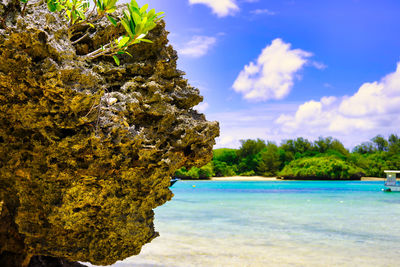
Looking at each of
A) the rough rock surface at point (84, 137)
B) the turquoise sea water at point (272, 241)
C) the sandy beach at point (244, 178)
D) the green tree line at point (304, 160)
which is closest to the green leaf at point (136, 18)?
the rough rock surface at point (84, 137)

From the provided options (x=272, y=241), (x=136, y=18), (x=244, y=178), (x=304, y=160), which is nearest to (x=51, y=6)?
(x=136, y=18)

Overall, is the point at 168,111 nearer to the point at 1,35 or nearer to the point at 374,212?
the point at 1,35

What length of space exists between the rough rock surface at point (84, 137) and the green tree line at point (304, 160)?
3992 cm

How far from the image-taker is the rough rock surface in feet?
4.84

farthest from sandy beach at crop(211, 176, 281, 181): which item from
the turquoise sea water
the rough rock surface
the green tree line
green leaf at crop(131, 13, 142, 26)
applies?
green leaf at crop(131, 13, 142, 26)

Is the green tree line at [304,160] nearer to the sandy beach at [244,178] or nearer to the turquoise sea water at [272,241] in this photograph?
the sandy beach at [244,178]

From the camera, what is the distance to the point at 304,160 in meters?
42.1

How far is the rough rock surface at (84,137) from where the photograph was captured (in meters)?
1.47

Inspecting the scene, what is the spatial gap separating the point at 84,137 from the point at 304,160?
142 feet

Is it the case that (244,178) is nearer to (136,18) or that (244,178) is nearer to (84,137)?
(84,137)

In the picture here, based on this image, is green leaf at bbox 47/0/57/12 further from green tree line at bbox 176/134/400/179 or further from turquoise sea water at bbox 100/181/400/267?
green tree line at bbox 176/134/400/179

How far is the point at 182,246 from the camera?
571 cm

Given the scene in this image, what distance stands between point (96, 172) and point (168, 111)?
0.55 m

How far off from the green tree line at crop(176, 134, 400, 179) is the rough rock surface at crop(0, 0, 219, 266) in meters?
39.9
